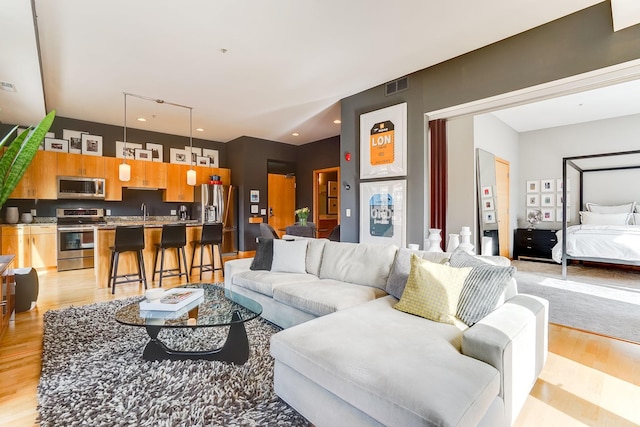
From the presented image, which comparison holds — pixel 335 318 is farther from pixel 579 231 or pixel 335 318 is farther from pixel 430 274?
pixel 579 231

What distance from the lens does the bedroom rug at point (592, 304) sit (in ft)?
9.50

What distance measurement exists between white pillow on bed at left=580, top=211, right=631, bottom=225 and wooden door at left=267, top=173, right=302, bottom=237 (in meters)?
6.36

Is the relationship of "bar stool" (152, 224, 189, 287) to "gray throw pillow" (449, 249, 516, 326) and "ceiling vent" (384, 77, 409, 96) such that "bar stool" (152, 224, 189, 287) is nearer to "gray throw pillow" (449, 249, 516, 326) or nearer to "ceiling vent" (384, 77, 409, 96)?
"ceiling vent" (384, 77, 409, 96)

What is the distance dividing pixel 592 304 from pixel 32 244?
8384mm

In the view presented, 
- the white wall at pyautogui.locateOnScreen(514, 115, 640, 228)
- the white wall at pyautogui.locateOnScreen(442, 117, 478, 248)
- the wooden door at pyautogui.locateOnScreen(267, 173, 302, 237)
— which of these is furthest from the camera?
the wooden door at pyautogui.locateOnScreen(267, 173, 302, 237)

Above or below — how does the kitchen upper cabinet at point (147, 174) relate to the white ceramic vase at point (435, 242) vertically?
above

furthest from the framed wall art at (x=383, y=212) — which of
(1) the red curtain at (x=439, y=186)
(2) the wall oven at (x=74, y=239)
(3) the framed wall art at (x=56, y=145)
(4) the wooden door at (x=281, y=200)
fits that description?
(3) the framed wall art at (x=56, y=145)

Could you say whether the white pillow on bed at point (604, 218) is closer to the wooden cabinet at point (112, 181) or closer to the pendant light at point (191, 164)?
the pendant light at point (191, 164)

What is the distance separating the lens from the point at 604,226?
5.07 metres

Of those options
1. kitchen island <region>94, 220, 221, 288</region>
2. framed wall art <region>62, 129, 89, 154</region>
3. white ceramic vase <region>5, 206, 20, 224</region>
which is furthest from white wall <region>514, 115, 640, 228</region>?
white ceramic vase <region>5, 206, 20, 224</region>

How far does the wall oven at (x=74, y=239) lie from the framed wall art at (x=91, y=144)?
3.81 ft

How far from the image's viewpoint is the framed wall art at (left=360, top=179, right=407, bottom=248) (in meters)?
3.97

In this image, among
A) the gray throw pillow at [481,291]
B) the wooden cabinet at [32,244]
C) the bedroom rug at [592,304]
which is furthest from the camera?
the wooden cabinet at [32,244]

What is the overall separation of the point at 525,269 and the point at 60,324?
6752 mm
